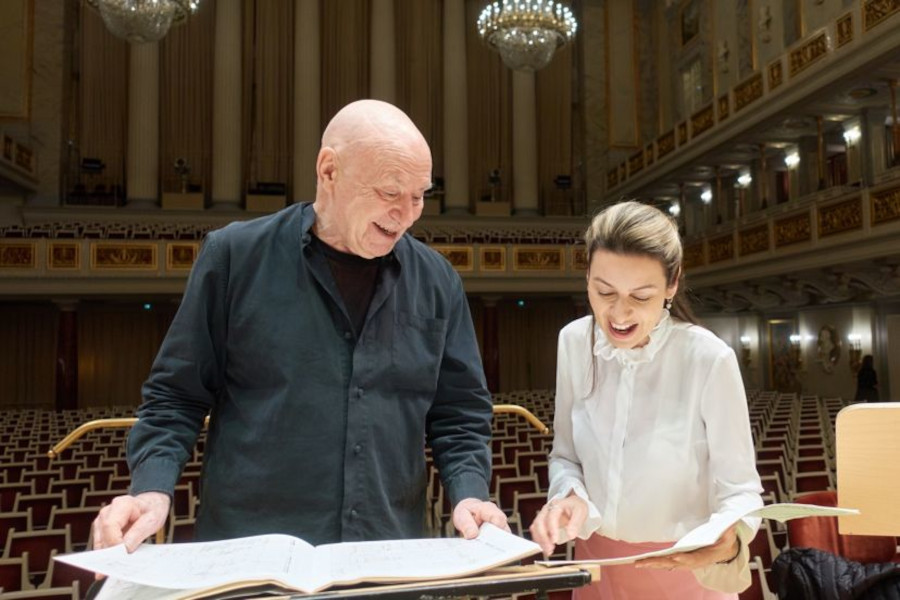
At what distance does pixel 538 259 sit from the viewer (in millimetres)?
17328

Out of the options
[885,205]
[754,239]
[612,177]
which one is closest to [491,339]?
[754,239]

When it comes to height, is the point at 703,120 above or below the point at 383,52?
below

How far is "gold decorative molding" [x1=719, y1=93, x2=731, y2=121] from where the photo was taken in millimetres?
15086

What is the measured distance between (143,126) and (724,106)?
603 inches

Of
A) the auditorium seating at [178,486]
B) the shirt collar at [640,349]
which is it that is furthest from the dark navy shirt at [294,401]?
the auditorium seating at [178,486]

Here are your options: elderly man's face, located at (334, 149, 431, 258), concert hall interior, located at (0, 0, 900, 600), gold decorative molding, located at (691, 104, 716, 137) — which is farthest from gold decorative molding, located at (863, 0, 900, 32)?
elderly man's face, located at (334, 149, 431, 258)

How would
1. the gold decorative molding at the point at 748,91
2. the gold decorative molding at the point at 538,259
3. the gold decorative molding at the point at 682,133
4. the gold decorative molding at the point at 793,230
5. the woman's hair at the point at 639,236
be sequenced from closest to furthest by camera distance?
the woman's hair at the point at 639,236
the gold decorative molding at the point at 793,230
the gold decorative molding at the point at 748,91
the gold decorative molding at the point at 682,133
the gold decorative molding at the point at 538,259

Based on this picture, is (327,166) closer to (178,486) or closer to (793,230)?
(178,486)

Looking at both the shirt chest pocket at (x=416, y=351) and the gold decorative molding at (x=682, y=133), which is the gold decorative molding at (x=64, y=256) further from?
the shirt chest pocket at (x=416, y=351)

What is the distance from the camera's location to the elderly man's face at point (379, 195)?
159cm

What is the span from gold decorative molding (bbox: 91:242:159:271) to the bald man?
1478cm

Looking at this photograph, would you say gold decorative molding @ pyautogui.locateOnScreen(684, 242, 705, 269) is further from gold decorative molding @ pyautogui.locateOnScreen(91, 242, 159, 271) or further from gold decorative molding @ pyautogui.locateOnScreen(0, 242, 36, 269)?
gold decorative molding @ pyautogui.locateOnScreen(0, 242, 36, 269)

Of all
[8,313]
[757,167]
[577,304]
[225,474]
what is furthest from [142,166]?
[225,474]

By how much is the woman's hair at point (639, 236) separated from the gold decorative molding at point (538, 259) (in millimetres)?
15576
